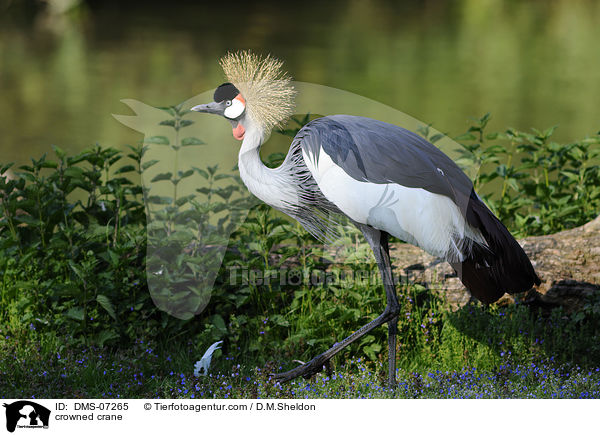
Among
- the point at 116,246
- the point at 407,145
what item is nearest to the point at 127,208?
the point at 116,246

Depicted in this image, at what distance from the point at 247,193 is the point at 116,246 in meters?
0.74

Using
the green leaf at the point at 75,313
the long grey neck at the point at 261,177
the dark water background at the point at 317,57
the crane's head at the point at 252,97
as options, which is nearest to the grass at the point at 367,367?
the green leaf at the point at 75,313

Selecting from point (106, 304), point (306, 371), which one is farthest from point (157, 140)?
point (306, 371)

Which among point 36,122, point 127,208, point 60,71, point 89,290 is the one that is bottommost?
point 89,290

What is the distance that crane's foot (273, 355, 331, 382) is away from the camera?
3.16 metres

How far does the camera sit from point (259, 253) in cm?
390

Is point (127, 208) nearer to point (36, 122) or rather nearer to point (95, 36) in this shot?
point (36, 122)

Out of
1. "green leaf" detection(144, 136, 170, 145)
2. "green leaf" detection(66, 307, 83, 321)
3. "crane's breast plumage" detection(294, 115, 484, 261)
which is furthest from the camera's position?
"green leaf" detection(144, 136, 170, 145)

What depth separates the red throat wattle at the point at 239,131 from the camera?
3195 mm

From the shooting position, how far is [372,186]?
3.01 m

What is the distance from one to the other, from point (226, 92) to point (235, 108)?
0.27 ft

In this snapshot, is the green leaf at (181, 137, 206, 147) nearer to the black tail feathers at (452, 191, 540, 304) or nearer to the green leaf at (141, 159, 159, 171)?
the green leaf at (141, 159, 159, 171)
